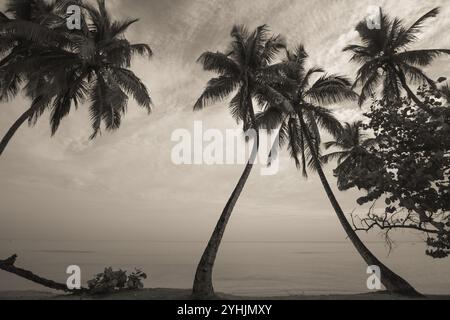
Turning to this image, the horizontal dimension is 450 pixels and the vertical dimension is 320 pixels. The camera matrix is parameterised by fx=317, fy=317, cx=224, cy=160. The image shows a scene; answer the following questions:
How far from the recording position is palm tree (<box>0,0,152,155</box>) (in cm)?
1333

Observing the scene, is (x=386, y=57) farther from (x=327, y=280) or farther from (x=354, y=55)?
(x=327, y=280)

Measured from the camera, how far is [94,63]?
1439 centimetres

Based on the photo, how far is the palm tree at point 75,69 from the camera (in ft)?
43.7

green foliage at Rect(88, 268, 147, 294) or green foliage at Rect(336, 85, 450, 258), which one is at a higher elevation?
green foliage at Rect(336, 85, 450, 258)

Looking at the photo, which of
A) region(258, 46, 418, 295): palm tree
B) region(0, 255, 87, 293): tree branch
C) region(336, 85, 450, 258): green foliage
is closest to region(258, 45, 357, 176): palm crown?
region(258, 46, 418, 295): palm tree

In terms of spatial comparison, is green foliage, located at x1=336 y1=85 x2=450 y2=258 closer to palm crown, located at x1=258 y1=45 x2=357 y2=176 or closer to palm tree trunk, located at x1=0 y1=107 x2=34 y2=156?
palm crown, located at x1=258 y1=45 x2=357 y2=176

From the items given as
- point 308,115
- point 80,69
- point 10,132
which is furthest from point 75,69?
point 308,115

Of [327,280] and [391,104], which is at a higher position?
[391,104]

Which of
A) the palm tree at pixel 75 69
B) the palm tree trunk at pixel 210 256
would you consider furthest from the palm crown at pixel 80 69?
the palm tree trunk at pixel 210 256

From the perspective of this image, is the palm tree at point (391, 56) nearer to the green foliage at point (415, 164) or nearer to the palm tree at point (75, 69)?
the green foliage at point (415, 164)

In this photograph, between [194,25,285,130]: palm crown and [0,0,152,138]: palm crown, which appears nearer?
[0,0,152,138]: palm crown

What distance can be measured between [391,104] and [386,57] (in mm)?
7531

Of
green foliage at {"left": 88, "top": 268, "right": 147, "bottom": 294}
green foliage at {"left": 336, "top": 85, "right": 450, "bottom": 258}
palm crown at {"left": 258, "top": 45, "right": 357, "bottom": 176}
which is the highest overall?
palm crown at {"left": 258, "top": 45, "right": 357, "bottom": 176}
